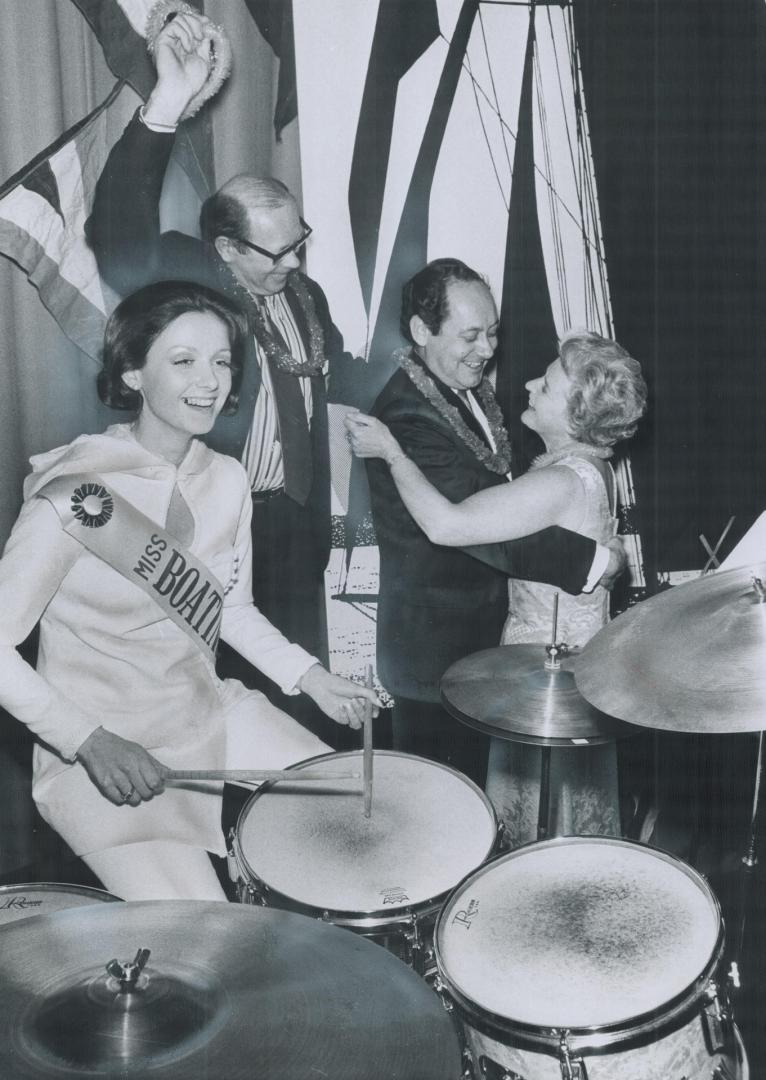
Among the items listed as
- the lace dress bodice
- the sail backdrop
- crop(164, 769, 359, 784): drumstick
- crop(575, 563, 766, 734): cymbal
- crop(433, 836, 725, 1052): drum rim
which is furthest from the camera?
the lace dress bodice

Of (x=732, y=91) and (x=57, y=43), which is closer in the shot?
(x=57, y=43)

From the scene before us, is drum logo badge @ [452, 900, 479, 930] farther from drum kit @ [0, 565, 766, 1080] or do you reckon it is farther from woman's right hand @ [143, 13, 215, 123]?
woman's right hand @ [143, 13, 215, 123]

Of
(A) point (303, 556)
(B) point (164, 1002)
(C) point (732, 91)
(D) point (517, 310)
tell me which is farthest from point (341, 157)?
(B) point (164, 1002)

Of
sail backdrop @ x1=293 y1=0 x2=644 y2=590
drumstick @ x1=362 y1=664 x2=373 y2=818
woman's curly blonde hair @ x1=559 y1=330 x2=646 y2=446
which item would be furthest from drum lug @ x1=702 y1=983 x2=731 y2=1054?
sail backdrop @ x1=293 y1=0 x2=644 y2=590

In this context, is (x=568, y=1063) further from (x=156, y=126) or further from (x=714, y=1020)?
(x=156, y=126)

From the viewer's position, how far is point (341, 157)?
2.51 metres

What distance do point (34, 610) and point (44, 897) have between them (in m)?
0.58

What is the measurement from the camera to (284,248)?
2.48 m

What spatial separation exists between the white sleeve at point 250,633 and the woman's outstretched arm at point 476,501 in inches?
13.7

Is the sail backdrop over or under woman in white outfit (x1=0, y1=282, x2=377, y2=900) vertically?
over

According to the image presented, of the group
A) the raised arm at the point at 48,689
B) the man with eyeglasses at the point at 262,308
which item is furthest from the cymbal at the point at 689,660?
the raised arm at the point at 48,689

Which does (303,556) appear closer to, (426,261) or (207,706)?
(207,706)

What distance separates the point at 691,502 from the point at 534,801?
102 cm

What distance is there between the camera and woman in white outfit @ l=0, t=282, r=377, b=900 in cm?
223
